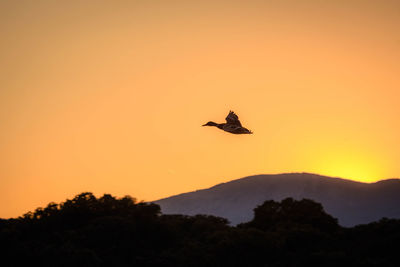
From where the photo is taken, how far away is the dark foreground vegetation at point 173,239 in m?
58.0

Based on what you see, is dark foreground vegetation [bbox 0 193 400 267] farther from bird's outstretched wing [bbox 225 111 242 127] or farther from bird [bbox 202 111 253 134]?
bird's outstretched wing [bbox 225 111 242 127]

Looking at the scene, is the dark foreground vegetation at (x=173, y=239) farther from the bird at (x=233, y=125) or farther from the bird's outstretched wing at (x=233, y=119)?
the bird's outstretched wing at (x=233, y=119)

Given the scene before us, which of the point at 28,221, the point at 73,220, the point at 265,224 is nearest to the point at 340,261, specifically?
the point at 265,224

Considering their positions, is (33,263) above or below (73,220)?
below

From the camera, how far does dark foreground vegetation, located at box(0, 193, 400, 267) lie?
190ft

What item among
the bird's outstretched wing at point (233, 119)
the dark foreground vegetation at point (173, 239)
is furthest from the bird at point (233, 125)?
the dark foreground vegetation at point (173, 239)

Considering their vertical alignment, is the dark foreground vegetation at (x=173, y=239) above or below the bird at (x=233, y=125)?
below

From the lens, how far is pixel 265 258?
199 feet

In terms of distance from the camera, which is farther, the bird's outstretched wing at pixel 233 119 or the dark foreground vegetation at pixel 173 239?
the dark foreground vegetation at pixel 173 239

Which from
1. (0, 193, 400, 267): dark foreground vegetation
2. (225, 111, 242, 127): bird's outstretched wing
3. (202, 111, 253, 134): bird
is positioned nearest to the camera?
(202, 111, 253, 134): bird

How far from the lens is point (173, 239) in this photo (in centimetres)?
6700

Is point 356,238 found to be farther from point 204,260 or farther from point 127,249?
point 127,249

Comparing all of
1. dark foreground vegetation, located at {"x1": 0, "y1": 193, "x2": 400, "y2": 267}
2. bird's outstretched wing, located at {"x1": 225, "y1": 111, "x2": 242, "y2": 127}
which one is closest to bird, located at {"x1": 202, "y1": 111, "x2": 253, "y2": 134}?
bird's outstretched wing, located at {"x1": 225, "y1": 111, "x2": 242, "y2": 127}

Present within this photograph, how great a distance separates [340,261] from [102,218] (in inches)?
950
